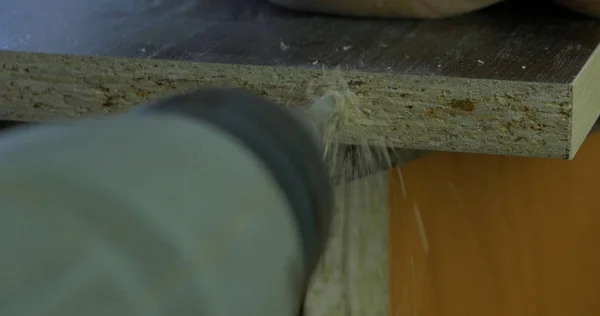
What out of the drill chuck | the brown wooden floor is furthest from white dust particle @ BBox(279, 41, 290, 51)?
the drill chuck

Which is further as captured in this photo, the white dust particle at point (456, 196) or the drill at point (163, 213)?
the white dust particle at point (456, 196)

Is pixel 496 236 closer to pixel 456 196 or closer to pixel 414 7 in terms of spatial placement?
pixel 456 196

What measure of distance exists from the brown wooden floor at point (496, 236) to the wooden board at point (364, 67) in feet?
0.46

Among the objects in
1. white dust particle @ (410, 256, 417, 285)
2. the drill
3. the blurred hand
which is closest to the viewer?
the drill

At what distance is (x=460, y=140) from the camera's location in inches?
21.2

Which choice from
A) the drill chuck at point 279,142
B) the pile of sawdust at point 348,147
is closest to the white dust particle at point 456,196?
the pile of sawdust at point 348,147

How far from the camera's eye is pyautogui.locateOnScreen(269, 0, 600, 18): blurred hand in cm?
66

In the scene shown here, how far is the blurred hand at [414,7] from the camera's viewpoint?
2.18ft

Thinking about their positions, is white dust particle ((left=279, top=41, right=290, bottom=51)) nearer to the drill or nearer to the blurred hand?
the blurred hand

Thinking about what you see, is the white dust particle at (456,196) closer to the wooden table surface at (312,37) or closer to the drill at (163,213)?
the wooden table surface at (312,37)

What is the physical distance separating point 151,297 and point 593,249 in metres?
0.72

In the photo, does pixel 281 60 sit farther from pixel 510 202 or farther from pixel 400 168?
pixel 510 202

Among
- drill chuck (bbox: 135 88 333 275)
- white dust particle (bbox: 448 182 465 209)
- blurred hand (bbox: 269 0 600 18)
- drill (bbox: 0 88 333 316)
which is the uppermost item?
blurred hand (bbox: 269 0 600 18)

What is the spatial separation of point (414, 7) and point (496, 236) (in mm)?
244
